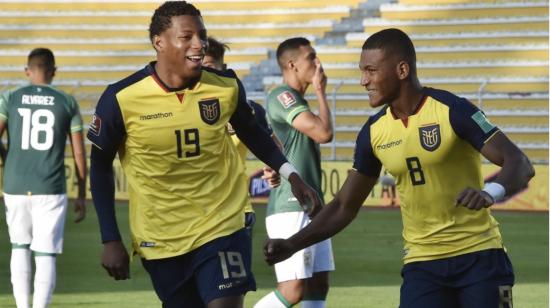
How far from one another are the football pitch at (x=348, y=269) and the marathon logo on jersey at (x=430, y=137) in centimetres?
565

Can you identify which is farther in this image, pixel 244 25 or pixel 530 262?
pixel 244 25

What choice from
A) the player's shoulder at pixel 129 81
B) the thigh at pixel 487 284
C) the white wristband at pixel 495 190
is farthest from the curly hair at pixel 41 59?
the white wristband at pixel 495 190

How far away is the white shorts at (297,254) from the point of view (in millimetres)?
9242

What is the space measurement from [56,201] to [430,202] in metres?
5.37

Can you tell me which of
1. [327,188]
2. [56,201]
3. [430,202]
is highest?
[430,202]

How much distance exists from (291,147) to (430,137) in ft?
11.4

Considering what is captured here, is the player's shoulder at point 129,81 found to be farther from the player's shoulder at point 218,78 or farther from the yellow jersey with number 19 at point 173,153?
the player's shoulder at point 218,78

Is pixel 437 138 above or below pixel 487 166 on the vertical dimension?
above

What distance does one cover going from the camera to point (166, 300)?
667cm

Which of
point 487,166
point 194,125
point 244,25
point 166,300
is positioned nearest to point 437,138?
point 194,125

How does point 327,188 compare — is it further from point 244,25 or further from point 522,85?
point 244,25

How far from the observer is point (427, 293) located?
6.11m

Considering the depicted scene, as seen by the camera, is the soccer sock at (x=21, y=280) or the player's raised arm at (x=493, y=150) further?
the soccer sock at (x=21, y=280)

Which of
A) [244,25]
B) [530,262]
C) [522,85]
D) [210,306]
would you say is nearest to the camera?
[210,306]
